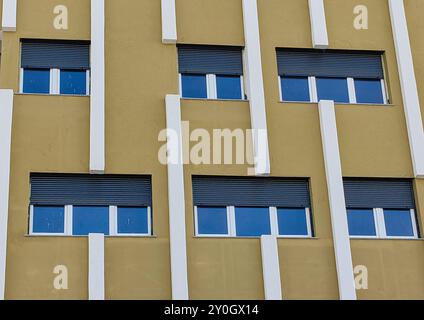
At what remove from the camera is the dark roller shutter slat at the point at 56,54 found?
1919 cm

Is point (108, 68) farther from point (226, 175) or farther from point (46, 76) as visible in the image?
point (226, 175)

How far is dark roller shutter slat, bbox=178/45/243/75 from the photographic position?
64.1 ft

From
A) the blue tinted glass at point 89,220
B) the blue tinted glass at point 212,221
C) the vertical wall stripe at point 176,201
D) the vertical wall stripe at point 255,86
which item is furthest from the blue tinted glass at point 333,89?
the blue tinted glass at point 89,220

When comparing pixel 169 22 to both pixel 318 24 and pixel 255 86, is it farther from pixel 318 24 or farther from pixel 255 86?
pixel 318 24

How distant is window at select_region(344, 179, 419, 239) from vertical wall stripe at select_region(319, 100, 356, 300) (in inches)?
14.7

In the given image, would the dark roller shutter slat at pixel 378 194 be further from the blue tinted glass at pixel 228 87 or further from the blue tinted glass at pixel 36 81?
the blue tinted glass at pixel 36 81

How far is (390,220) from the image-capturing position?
18625 millimetres

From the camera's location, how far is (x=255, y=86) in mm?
19031

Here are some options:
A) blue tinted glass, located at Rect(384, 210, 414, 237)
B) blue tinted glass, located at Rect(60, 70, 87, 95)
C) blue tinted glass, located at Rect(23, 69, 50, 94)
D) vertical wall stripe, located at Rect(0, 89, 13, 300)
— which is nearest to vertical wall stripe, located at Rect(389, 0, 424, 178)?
blue tinted glass, located at Rect(384, 210, 414, 237)

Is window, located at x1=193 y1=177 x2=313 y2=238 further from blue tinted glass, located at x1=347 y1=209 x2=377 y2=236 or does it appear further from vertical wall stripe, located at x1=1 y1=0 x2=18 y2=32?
vertical wall stripe, located at x1=1 y1=0 x2=18 y2=32

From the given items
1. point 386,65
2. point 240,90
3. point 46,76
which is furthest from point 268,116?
point 46,76
